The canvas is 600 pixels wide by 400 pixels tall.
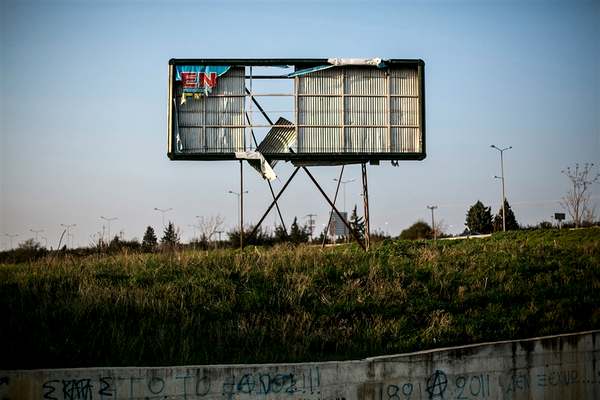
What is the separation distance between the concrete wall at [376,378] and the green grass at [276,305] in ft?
2.31

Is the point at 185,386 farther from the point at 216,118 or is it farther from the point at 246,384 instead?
the point at 216,118

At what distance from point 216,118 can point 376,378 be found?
11757 mm

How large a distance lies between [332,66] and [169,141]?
5.77 metres

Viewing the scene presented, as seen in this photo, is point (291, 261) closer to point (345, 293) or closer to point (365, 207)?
point (345, 293)

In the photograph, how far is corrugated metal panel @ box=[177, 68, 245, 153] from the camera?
2136 centimetres

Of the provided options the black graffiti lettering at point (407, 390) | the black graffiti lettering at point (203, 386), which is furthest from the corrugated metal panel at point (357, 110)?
the black graffiti lettering at point (203, 386)

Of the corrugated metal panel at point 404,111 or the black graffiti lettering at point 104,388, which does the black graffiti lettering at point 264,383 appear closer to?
the black graffiti lettering at point 104,388

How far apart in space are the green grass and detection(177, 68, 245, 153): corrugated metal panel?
3.81m

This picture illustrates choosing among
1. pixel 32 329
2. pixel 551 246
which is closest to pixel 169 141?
pixel 32 329

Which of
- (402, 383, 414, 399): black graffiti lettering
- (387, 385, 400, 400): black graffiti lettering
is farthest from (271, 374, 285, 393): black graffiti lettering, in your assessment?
(402, 383, 414, 399): black graffiti lettering

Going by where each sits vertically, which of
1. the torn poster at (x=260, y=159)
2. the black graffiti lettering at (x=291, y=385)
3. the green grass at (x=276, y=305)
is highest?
the torn poster at (x=260, y=159)

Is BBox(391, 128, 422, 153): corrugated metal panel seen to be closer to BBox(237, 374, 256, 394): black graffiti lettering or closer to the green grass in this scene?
the green grass

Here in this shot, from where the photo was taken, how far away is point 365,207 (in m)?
21.7

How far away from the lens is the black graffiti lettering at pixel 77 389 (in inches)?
433
